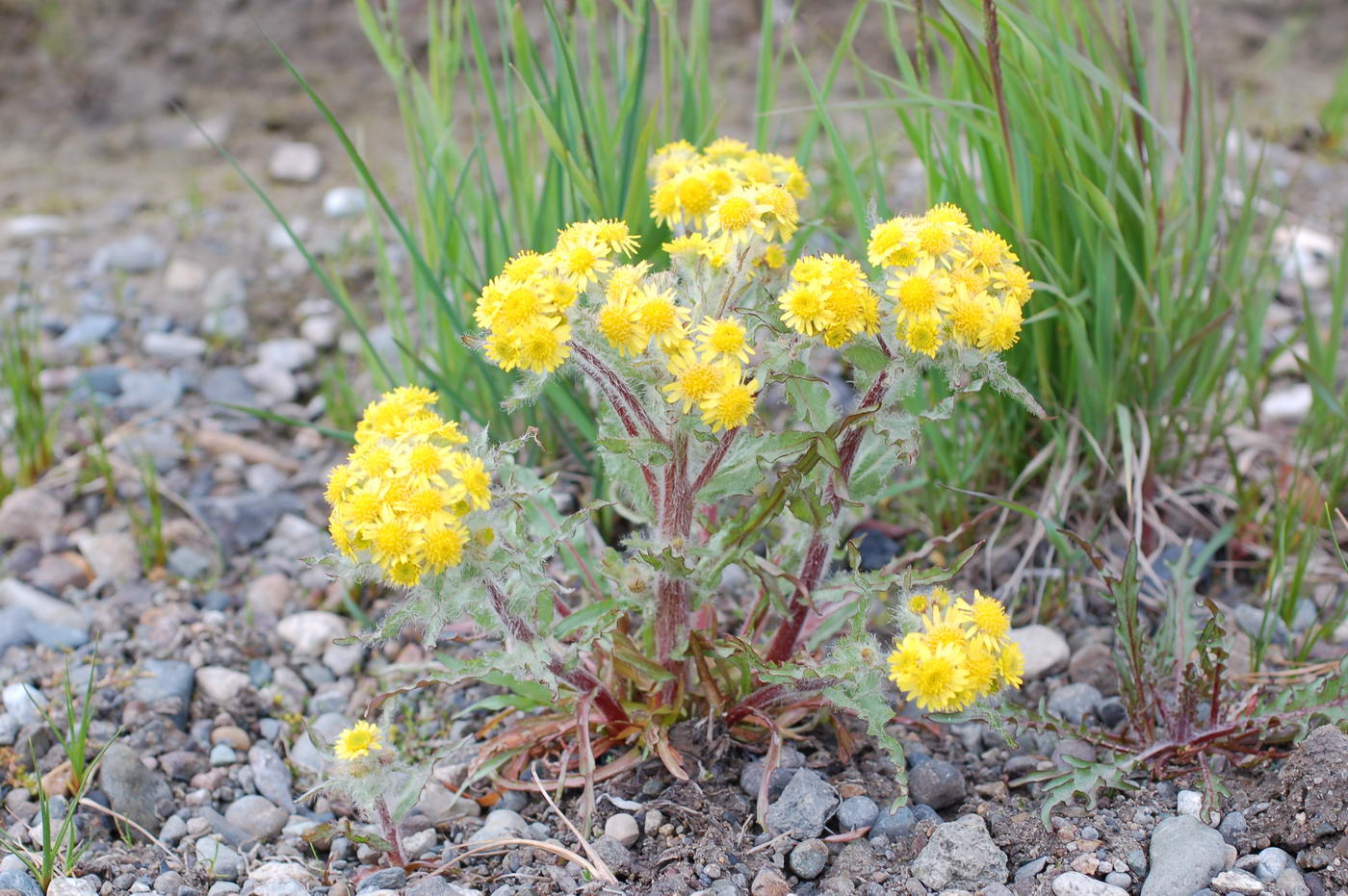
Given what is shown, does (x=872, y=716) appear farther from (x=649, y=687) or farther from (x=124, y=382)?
(x=124, y=382)

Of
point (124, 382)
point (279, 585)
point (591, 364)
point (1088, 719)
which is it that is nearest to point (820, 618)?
point (1088, 719)

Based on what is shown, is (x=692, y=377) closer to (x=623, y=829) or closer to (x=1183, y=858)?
(x=623, y=829)

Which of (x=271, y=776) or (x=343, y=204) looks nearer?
(x=271, y=776)

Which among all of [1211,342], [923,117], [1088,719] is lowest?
[1088,719]

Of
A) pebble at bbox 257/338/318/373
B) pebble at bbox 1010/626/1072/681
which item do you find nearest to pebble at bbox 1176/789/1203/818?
pebble at bbox 1010/626/1072/681

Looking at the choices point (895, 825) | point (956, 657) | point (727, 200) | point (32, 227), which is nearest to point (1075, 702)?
point (895, 825)

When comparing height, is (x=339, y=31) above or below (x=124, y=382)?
above
